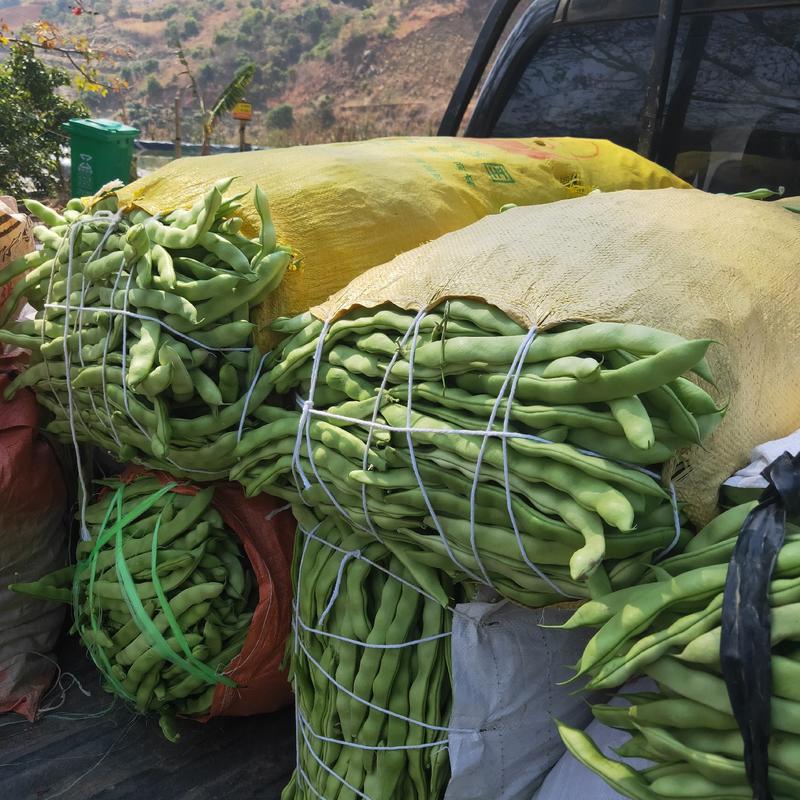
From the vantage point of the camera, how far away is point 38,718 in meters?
2.21

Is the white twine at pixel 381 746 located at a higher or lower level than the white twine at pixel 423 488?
lower

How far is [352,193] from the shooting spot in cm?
205

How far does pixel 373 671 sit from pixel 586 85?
2639mm

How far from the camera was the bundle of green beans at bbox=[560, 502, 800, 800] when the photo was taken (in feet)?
3.34

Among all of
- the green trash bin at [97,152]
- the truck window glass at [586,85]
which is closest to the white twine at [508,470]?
the truck window glass at [586,85]

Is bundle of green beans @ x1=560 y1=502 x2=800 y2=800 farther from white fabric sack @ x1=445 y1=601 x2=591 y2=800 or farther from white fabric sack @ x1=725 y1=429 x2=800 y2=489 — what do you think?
white fabric sack @ x1=445 y1=601 x2=591 y2=800

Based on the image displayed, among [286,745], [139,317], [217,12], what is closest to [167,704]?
[286,745]

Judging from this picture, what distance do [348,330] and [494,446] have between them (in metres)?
0.47

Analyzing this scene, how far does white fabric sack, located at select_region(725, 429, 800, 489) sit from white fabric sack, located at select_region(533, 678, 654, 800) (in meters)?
0.39

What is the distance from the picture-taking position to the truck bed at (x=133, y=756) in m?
1.98

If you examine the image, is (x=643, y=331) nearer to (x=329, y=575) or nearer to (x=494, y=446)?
(x=494, y=446)

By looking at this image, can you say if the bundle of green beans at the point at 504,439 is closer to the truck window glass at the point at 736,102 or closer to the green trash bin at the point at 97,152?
the truck window glass at the point at 736,102

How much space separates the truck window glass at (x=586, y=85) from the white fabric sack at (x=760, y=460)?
2154 millimetres

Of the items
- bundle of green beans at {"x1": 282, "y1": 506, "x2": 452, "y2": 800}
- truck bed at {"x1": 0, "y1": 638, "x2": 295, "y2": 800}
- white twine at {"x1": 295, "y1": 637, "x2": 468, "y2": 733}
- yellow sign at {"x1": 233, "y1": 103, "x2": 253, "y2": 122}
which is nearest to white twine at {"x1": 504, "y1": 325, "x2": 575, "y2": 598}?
bundle of green beans at {"x1": 282, "y1": 506, "x2": 452, "y2": 800}
